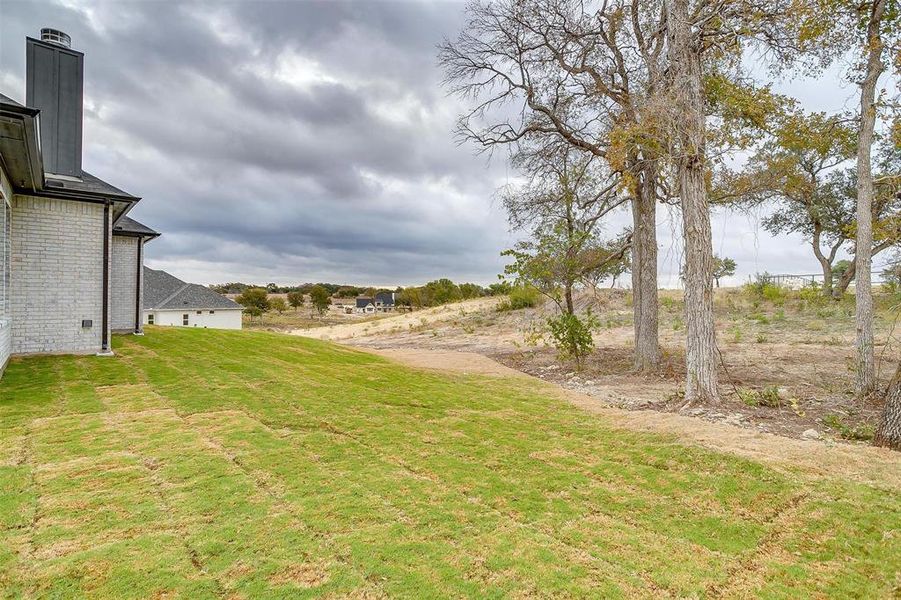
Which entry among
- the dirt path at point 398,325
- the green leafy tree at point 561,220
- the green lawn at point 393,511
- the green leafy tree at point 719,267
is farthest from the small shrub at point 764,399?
the dirt path at point 398,325

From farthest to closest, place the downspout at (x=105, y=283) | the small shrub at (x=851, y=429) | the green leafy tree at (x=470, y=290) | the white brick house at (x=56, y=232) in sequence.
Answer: the green leafy tree at (x=470, y=290) → the downspout at (x=105, y=283) → the white brick house at (x=56, y=232) → the small shrub at (x=851, y=429)

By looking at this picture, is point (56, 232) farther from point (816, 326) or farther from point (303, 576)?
point (816, 326)

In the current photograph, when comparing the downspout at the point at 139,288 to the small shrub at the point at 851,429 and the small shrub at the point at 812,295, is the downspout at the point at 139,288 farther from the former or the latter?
the small shrub at the point at 812,295

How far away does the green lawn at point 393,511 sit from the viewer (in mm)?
2449

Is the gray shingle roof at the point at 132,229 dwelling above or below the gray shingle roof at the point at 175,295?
above

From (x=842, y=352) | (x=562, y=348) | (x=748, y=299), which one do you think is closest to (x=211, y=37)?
(x=562, y=348)

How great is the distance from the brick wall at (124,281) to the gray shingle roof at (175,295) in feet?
54.4

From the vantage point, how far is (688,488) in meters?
3.80

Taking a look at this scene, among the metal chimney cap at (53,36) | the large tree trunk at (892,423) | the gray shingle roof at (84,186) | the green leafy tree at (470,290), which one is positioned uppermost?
the metal chimney cap at (53,36)

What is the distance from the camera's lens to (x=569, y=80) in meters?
11.2

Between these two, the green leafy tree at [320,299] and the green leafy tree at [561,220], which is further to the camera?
the green leafy tree at [320,299]

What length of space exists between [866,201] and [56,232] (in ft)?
49.3

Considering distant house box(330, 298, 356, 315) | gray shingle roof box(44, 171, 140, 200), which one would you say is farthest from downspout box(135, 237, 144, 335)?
distant house box(330, 298, 356, 315)

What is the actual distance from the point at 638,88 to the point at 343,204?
1643cm
